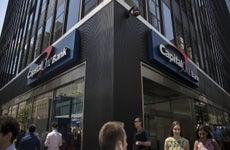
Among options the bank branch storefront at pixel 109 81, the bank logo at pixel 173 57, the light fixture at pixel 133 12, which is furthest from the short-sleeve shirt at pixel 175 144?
the light fixture at pixel 133 12

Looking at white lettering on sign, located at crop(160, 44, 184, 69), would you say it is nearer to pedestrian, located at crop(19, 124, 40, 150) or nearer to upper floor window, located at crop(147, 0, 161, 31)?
upper floor window, located at crop(147, 0, 161, 31)

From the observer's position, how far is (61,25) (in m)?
11.2

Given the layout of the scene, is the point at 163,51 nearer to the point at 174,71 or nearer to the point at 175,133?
the point at 174,71

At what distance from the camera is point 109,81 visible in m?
6.55

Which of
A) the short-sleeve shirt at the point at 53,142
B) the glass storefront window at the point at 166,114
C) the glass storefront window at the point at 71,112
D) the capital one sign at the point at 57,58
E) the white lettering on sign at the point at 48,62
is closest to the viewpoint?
the short-sleeve shirt at the point at 53,142

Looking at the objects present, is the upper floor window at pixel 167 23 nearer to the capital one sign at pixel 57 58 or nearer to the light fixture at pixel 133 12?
the light fixture at pixel 133 12

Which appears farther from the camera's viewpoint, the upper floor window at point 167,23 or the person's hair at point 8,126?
the upper floor window at point 167,23

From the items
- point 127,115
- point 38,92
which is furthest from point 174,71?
point 38,92

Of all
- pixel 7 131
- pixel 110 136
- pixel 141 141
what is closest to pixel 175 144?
pixel 141 141

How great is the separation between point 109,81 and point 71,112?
249 centimetres

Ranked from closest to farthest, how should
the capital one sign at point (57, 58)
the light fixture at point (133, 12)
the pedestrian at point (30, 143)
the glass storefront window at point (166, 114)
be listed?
the pedestrian at point (30, 143) → the light fixture at point (133, 12) → the capital one sign at point (57, 58) → the glass storefront window at point (166, 114)

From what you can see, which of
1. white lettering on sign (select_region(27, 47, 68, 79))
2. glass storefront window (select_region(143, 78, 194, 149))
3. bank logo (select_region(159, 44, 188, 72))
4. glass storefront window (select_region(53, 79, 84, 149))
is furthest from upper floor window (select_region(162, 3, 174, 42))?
glass storefront window (select_region(53, 79, 84, 149))

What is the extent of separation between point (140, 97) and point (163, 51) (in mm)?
2602

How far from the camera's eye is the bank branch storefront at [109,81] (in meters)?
6.71
